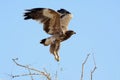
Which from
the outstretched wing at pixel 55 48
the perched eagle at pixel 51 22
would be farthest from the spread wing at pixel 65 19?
the outstretched wing at pixel 55 48

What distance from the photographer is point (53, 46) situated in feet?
21.7

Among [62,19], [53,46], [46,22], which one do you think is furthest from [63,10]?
[53,46]

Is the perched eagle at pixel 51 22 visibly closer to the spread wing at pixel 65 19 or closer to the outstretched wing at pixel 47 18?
the outstretched wing at pixel 47 18

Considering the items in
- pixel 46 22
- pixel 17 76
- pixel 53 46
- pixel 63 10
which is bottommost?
pixel 17 76

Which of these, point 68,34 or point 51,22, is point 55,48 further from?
point 51,22

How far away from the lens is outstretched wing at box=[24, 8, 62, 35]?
692 cm

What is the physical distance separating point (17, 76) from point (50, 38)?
6.57 ft

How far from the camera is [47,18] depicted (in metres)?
7.03

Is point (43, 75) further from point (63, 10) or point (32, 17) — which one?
point (63, 10)

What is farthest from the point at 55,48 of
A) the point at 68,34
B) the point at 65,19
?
the point at 65,19

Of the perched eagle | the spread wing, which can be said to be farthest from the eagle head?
the spread wing

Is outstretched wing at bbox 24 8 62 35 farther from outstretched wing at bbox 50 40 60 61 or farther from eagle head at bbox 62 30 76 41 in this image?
outstretched wing at bbox 50 40 60 61

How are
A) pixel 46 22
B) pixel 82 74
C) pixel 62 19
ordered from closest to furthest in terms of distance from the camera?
pixel 82 74
pixel 46 22
pixel 62 19

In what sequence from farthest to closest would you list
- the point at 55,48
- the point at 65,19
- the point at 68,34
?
1. the point at 65,19
2. the point at 68,34
3. the point at 55,48
